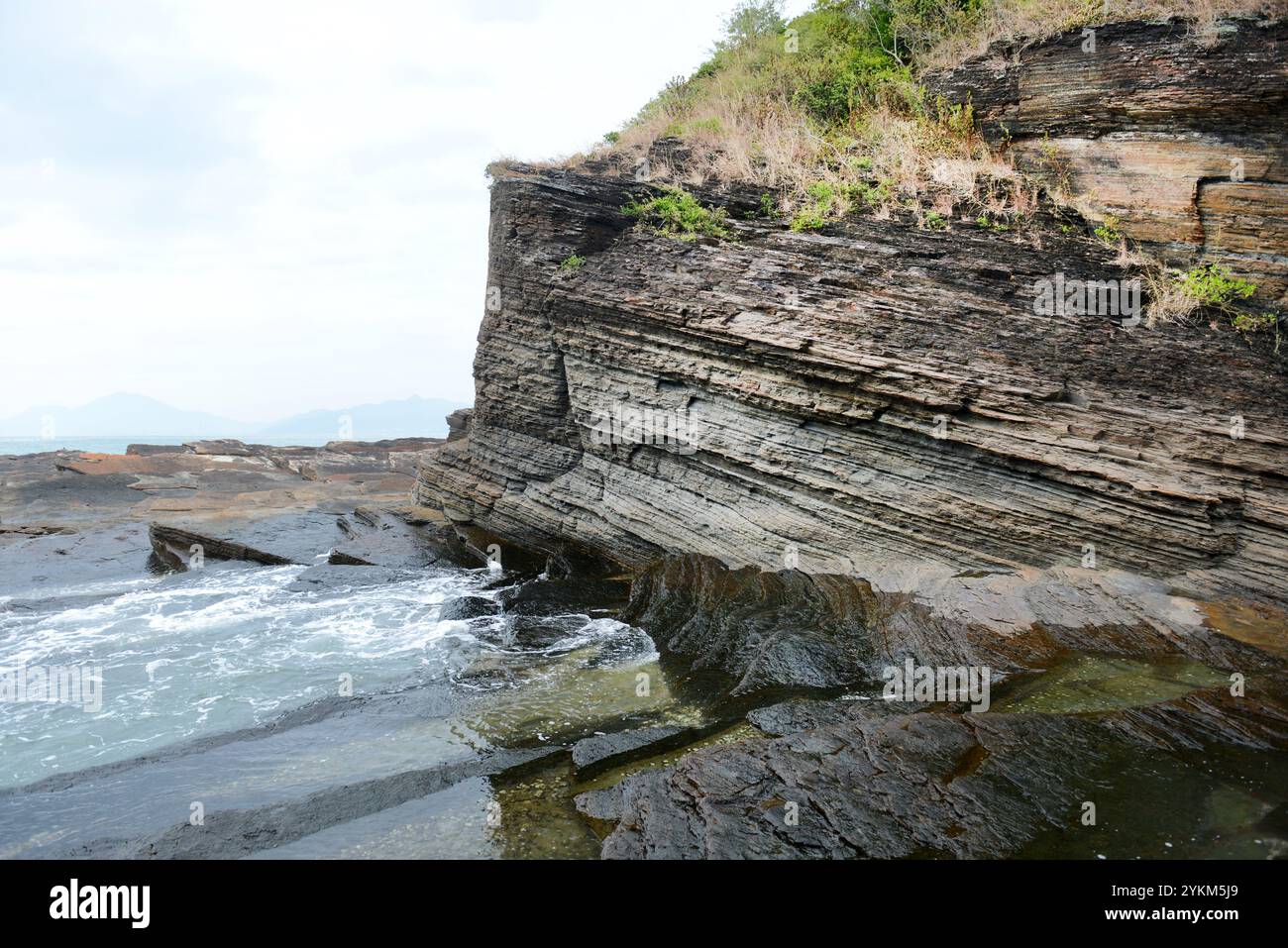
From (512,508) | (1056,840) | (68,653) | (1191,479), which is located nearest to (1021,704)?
(1056,840)

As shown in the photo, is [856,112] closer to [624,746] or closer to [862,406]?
[862,406]

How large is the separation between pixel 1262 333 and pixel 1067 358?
87.9 inches

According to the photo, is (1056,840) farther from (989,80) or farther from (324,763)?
(989,80)

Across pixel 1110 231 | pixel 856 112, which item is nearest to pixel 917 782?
pixel 1110 231

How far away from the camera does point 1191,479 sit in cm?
845

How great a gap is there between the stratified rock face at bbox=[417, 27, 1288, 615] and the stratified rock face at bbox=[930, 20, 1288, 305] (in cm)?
17

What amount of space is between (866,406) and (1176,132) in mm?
5976

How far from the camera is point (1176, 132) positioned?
10727 mm

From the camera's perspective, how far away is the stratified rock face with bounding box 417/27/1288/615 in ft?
28.6

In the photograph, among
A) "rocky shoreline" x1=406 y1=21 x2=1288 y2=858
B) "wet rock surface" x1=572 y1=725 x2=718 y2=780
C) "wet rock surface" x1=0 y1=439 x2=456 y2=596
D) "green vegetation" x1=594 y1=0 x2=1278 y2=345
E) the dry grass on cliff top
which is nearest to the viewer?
"rocky shoreline" x1=406 y1=21 x2=1288 y2=858

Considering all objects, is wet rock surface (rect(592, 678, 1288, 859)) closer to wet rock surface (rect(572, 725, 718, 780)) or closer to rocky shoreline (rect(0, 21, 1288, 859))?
rocky shoreline (rect(0, 21, 1288, 859))

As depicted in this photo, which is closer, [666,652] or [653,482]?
[666,652]

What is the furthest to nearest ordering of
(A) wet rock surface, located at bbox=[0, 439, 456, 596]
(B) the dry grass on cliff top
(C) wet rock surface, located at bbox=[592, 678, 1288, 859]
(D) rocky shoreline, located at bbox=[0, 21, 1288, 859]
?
(A) wet rock surface, located at bbox=[0, 439, 456, 596] → (B) the dry grass on cliff top → (D) rocky shoreline, located at bbox=[0, 21, 1288, 859] → (C) wet rock surface, located at bbox=[592, 678, 1288, 859]

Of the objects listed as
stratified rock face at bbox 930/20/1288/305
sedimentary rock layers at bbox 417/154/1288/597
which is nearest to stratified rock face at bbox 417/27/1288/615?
sedimentary rock layers at bbox 417/154/1288/597
